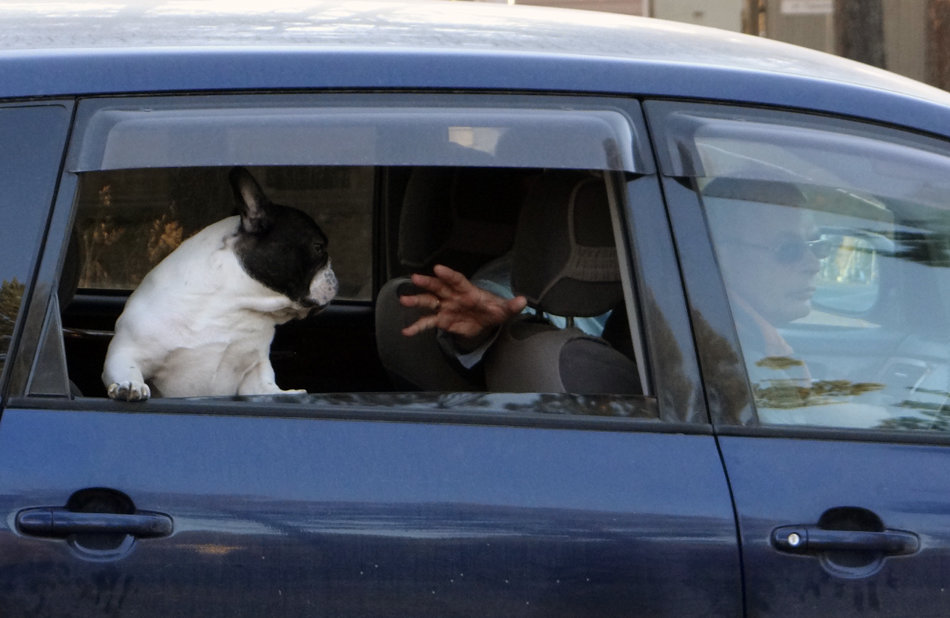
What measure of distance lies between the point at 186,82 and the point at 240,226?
68cm

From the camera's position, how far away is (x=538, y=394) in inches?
75.4

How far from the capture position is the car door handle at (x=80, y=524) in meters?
1.66

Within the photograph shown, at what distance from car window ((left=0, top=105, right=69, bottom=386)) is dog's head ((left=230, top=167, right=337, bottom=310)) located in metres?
0.55

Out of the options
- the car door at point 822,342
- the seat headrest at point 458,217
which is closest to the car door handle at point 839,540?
the car door at point 822,342

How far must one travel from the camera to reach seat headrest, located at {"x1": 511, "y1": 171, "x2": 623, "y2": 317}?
2.23 metres

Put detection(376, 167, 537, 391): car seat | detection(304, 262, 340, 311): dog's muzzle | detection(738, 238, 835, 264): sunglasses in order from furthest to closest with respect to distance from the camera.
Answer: detection(376, 167, 537, 391): car seat < detection(304, 262, 340, 311): dog's muzzle < detection(738, 238, 835, 264): sunglasses

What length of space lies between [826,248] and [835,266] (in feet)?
0.20

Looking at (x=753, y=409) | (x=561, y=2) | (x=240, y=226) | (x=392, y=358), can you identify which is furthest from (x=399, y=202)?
(x=561, y=2)

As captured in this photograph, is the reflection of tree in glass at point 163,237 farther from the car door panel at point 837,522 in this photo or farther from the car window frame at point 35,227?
the car door panel at point 837,522

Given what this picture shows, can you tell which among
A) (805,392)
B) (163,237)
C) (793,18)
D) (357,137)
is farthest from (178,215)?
(793,18)

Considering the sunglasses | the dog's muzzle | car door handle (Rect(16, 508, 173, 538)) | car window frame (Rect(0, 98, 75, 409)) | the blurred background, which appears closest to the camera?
car door handle (Rect(16, 508, 173, 538))

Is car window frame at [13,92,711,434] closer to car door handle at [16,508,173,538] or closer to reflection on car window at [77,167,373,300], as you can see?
car door handle at [16,508,173,538]

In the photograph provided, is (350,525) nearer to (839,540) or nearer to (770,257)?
(839,540)

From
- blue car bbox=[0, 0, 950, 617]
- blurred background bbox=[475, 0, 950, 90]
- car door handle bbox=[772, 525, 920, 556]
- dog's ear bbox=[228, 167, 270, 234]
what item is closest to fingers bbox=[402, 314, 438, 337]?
blue car bbox=[0, 0, 950, 617]
